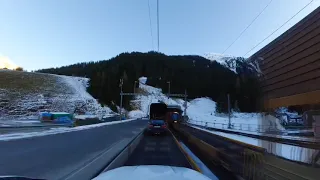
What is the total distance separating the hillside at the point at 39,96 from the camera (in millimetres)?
113500

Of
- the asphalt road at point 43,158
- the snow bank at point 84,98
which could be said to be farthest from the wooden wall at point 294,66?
the snow bank at point 84,98

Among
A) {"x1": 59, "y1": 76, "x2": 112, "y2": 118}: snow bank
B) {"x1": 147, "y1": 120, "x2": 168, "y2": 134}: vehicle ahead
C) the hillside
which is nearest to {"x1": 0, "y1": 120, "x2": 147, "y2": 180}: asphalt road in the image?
{"x1": 147, "y1": 120, "x2": 168, "y2": 134}: vehicle ahead

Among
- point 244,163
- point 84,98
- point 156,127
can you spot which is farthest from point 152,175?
point 84,98

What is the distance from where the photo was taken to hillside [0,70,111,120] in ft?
372

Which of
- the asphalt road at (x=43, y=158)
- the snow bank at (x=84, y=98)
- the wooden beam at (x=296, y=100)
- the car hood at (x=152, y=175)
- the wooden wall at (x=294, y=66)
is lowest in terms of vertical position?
the asphalt road at (x=43, y=158)

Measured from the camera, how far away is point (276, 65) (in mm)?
7836

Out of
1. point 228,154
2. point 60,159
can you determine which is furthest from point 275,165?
point 60,159

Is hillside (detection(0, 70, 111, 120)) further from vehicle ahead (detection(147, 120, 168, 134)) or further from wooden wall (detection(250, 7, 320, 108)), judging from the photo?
wooden wall (detection(250, 7, 320, 108))

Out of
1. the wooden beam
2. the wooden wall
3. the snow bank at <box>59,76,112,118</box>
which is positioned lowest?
the wooden beam

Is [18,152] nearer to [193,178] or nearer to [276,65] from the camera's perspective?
[276,65]

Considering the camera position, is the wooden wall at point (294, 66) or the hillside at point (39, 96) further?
the hillside at point (39, 96)

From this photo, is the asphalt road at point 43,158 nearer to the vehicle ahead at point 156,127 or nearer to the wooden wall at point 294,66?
the wooden wall at point 294,66

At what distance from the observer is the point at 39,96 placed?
130m

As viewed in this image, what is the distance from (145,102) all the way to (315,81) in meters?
182
